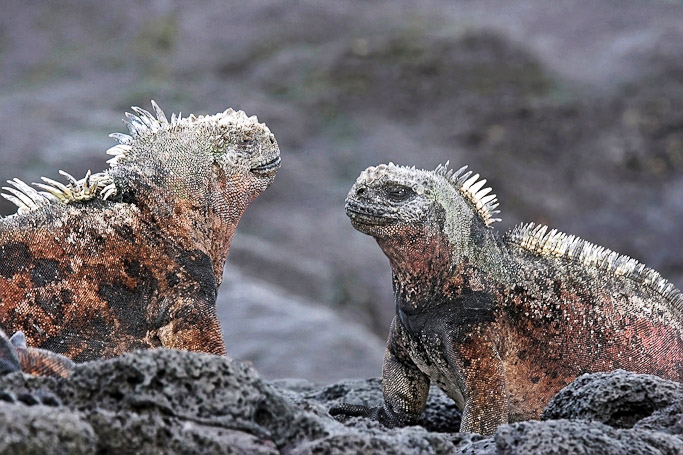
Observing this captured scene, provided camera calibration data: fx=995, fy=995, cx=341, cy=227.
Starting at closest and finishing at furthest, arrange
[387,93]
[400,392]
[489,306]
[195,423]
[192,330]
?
[195,423] < [192,330] < [489,306] < [400,392] < [387,93]

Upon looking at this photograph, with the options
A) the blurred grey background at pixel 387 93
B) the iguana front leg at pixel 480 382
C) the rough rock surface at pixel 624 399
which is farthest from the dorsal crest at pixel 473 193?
the blurred grey background at pixel 387 93

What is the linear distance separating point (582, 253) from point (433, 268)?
0.90 m

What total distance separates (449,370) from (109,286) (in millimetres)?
1746

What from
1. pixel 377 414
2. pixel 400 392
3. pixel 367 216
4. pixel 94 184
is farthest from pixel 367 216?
pixel 94 184

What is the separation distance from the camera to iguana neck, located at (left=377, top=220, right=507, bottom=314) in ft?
16.4

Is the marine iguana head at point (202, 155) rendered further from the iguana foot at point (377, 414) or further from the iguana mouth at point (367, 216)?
the iguana foot at point (377, 414)

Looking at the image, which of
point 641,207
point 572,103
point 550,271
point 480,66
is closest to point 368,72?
point 480,66

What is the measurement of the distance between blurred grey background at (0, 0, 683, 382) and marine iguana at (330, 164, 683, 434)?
23.2ft

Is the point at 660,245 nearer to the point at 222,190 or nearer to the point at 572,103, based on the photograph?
the point at 572,103

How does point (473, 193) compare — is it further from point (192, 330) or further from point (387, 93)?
point (387, 93)

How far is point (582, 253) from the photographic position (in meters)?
5.38

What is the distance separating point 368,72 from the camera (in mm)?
14992

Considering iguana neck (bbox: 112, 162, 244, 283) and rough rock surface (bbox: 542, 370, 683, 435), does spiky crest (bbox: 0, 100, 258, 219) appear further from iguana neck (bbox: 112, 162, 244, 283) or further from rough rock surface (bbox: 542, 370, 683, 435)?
rough rock surface (bbox: 542, 370, 683, 435)

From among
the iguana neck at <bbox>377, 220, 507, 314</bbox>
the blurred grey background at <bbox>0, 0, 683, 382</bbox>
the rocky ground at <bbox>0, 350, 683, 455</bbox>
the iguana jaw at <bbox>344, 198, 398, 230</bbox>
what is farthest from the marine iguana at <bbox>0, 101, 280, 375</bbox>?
the blurred grey background at <bbox>0, 0, 683, 382</bbox>
